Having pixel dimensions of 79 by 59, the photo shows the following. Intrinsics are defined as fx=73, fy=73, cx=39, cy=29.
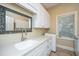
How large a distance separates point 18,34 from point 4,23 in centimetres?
44

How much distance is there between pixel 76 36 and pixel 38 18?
3.74 ft

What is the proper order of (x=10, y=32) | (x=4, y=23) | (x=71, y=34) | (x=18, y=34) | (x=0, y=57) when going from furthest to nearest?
(x=18, y=34)
(x=71, y=34)
(x=10, y=32)
(x=4, y=23)
(x=0, y=57)

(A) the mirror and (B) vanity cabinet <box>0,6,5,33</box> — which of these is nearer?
(B) vanity cabinet <box>0,6,5,33</box>

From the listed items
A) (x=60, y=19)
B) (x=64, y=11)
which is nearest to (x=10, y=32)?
(x=60, y=19)

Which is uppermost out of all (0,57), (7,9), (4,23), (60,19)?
(7,9)

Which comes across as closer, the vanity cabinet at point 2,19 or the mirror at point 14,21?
the vanity cabinet at point 2,19

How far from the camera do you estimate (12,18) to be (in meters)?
1.38

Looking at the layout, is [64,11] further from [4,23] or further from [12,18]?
[4,23]

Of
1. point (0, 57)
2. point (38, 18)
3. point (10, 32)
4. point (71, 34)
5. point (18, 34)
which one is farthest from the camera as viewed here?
point (38, 18)

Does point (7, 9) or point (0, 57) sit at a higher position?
point (7, 9)

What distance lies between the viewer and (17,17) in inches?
59.7

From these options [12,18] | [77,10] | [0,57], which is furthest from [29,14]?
[0,57]

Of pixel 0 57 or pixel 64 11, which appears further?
pixel 64 11

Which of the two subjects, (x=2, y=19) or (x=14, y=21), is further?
(x=14, y=21)
